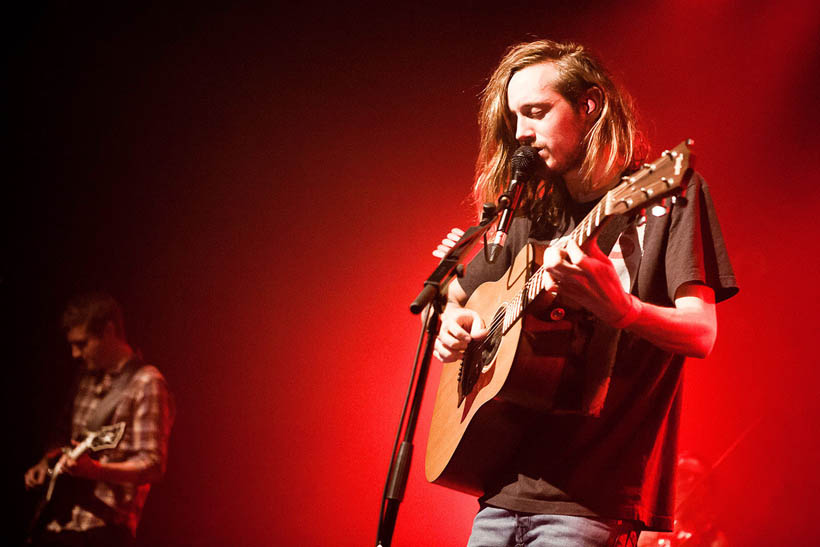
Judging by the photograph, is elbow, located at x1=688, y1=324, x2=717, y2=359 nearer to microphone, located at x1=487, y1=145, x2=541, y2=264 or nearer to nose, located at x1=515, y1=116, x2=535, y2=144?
microphone, located at x1=487, y1=145, x2=541, y2=264

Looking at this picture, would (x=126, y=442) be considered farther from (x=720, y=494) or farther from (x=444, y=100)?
(x=720, y=494)

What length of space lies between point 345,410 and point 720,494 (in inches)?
104

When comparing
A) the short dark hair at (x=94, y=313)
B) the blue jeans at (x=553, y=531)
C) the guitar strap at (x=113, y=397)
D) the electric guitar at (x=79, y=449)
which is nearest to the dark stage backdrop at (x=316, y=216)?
the short dark hair at (x=94, y=313)

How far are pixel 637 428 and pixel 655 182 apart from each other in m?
0.62

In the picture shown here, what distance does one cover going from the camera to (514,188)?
2047 millimetres

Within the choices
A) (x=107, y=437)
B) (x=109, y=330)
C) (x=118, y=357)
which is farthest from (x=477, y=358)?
(x=109, y=330)

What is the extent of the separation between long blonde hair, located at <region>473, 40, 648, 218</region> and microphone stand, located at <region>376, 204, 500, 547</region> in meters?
0.35

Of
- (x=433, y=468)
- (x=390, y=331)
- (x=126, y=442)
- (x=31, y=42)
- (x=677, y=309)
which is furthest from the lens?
(x=390, y=331)

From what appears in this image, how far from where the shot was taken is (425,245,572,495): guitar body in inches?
65.5

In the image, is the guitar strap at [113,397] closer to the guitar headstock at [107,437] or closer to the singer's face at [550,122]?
the guitar headstock at [107,437]

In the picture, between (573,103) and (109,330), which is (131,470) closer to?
(109,330)

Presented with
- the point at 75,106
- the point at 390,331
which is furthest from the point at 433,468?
the point at 75,106

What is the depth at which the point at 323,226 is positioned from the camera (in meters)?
5.20

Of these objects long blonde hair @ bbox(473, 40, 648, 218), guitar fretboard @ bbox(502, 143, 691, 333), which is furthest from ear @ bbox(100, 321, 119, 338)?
guitar fretboard @ bbox(502, 143, 691, 333)
